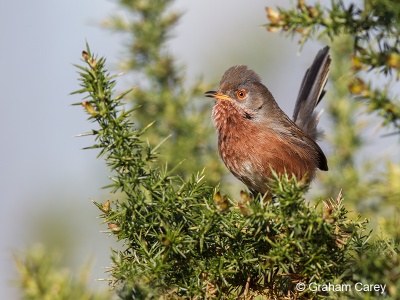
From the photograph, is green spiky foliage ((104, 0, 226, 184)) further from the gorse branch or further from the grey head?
the gorse branch

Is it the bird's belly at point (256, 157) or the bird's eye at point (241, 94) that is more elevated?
the bird's eye at point (241, 94)

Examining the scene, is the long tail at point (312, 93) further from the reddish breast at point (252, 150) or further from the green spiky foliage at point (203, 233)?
the green spiky foliage at point (203, 233)

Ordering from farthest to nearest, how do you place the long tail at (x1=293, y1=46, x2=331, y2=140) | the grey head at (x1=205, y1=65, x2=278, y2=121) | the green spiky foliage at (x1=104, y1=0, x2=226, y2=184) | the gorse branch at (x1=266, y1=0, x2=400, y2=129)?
the long tail at (x1=293, y1=46, x2=331, y2=140), the grey head at (x1=205, y1=65, x2=278, y2=121), the green spiky foliage at (x1=104, y1=0, x2=226, y2=184), the gorse branch at (x1=266, y1=0, x2=400, y2=129)

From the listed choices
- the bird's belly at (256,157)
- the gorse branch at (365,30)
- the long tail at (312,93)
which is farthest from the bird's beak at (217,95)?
the gorse branch at (365,30)

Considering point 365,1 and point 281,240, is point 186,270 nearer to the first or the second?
point 281,240

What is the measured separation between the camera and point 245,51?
6879 millimetres

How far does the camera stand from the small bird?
4.36 metres

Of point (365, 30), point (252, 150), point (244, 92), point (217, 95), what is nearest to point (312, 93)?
point (244, 92)

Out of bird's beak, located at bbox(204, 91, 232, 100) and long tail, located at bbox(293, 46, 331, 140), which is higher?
long tail, located at bbox(293, 46, 331, 140)

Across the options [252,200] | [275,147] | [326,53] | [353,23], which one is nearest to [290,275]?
[252,200]

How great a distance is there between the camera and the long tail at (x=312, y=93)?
5.31m

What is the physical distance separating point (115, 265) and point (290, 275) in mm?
708

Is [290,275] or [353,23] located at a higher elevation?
[353,23]

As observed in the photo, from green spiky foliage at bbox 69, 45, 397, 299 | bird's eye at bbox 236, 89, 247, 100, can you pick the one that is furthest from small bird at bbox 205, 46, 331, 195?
green spiky foliage at bbox 69, 45, 397, 299
